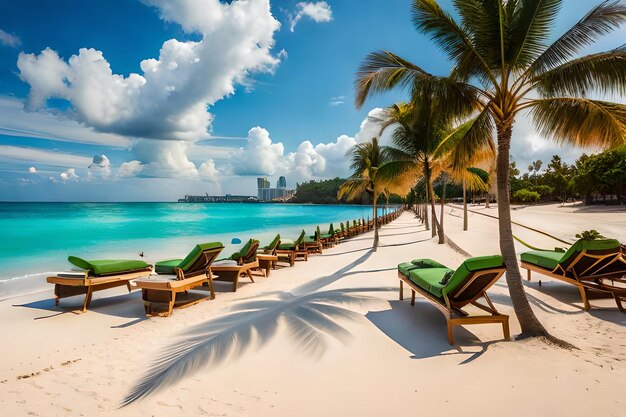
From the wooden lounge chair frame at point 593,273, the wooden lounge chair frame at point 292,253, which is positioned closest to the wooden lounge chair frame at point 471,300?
the wooden lounge chair frame at point 593,273

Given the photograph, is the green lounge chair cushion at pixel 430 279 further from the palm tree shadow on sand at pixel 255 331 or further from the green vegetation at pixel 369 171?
the green vegetation at pixel 369 171

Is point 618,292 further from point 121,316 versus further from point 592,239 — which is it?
point 121,316

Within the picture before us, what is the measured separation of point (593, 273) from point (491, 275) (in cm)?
320

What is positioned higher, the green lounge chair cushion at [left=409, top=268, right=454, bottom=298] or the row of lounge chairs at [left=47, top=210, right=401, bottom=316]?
the green lounge chair cushion at [left=409, top=268, right=454, bottom=298]

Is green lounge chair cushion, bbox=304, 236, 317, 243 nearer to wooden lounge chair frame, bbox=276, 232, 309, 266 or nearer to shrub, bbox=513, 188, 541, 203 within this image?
wooden lounge chair frame, bbox=276, 232, 309, 266

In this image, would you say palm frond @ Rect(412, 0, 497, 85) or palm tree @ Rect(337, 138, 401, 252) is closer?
palm frond @ Rect(412, 0, 497, 85)

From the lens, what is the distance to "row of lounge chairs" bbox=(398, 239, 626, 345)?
11.9ft

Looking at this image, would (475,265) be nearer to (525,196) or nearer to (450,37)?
(450,37)

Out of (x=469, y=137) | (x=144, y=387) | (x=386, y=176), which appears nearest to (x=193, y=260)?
(x=144, y=387)

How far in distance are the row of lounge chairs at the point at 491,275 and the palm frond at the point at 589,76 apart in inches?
92.2

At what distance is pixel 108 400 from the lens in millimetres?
2820

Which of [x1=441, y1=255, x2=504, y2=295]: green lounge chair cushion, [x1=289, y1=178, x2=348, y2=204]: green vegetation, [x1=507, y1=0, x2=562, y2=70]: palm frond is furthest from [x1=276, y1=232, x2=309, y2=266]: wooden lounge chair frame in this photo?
[x1=289, y1=178, x2=348, y2=204]: green vegetation

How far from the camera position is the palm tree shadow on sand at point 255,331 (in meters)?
3.28

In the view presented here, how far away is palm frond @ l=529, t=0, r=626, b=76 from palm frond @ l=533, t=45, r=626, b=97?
25cm
